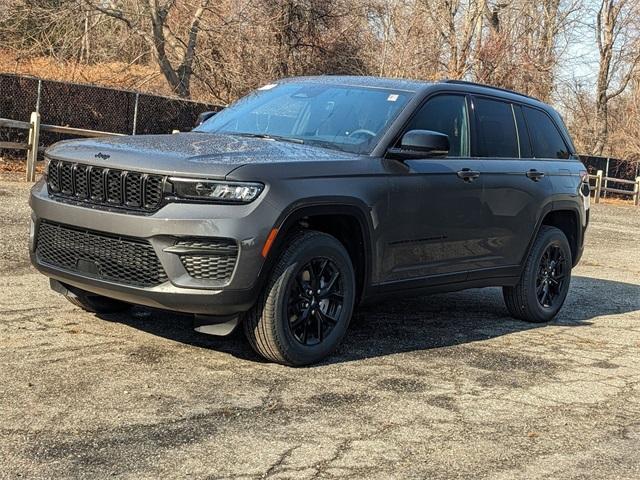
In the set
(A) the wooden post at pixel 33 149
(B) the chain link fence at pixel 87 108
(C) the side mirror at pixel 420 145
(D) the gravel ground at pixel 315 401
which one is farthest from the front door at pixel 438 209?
(B) the chain link fence at pixel 87 108

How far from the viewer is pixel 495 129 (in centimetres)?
743

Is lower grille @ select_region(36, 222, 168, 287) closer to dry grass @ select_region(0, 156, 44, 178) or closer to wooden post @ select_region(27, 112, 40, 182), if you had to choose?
wooden post @ select_region(27, 112, 40, 182)

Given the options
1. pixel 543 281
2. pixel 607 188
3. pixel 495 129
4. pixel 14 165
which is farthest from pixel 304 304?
pixel 607 188

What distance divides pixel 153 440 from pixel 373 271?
88.5 inches

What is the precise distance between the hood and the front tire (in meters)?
0.54

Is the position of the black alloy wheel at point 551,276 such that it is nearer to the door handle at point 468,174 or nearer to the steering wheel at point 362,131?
the door handle at point 468,174

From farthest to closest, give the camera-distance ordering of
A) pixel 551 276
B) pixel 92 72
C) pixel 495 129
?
pixel 92 72 → pixel 551 276 → pixel 495 129

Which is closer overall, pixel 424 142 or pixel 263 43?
pixel 424 142

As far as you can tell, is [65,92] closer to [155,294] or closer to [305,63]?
[305,63]

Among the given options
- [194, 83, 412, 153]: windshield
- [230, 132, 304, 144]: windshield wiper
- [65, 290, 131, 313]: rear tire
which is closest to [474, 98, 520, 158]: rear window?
[194, 83, 412, 153]: windshield

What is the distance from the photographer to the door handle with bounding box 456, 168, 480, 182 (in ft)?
21.9

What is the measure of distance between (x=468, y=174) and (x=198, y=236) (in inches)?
97.6

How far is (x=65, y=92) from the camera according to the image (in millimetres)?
20344

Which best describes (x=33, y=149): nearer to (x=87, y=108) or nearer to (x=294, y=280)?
(x=87, y=108)
